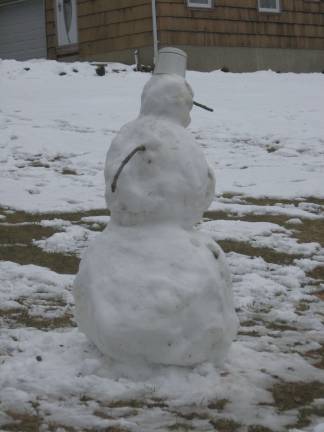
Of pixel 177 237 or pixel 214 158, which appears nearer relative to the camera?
pixel 177 237

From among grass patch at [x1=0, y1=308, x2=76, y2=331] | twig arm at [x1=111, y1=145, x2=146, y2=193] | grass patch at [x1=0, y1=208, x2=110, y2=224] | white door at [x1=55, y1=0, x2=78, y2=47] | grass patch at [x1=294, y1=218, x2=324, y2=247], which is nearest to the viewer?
twig arm at [x1=111, y1=145, x2=146, y2=193]

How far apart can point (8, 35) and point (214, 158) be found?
41.7ft

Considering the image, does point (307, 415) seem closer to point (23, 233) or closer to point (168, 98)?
point (168, 98)

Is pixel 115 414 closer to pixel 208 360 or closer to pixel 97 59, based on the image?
pixel 208 360

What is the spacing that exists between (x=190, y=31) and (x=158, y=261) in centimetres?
1486

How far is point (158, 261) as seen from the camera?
174 inches

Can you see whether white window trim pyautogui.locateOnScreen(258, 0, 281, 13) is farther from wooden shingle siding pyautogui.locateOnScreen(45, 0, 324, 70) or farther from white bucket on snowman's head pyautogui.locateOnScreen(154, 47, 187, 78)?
white bucket on snowman's head pyautogui.locateOnScreen(154, 47, 187, 78)

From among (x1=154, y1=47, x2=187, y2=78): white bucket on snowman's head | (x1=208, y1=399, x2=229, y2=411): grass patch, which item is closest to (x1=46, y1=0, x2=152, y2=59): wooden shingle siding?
(x1=154, y1=47, x2=187, y2=78): white bucket on snowman's head

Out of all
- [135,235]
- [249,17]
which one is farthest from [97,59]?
[135,235]

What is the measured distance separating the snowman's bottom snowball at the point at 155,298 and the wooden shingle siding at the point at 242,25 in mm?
14091

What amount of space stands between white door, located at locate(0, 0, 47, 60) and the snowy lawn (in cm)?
401

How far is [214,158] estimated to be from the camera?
12.3 metres

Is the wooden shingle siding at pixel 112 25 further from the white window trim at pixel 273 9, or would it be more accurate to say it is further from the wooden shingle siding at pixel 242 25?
the white window trim at pixel 273 9

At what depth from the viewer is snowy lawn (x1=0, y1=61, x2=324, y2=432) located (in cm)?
409
